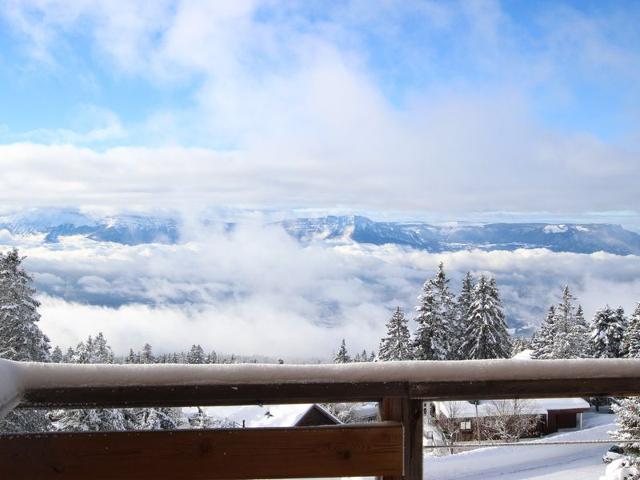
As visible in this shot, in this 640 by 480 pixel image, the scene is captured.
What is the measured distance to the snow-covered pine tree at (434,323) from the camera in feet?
94.5

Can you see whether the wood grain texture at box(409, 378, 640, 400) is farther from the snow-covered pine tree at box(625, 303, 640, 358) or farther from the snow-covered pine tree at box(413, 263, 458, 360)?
the snow-covered pine tree at box(413, 263, 458, 360)

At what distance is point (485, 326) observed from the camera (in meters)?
30.2

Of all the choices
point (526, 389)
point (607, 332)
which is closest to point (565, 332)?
point (607, 332)

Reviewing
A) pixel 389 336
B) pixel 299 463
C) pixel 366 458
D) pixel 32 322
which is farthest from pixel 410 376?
pixel 389 336

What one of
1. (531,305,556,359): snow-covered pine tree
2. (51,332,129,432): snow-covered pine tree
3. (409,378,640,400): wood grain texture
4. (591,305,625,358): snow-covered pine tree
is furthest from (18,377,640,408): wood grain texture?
(531,305,556,359): snow-covered pine tree

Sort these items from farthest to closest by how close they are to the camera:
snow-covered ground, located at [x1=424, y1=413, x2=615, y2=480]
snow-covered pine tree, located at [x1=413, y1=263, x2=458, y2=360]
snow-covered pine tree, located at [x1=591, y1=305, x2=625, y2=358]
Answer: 1. snow-covered pine tree, located at [x1=591, y1=305, x2=625, y2=358]
2. snow-covered pine tree, located at [x1=413, y1=263, x2=458, y2=360]
3. snow-covered ground, located at [x1=424, y1=413, x2=615, y2=480]

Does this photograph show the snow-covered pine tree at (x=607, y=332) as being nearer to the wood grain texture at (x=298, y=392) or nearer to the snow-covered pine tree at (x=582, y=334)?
the snow-covered pine tree at (x=582, y=334)

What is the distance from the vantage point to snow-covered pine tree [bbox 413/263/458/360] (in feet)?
94.5

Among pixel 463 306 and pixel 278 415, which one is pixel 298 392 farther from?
pixel 463 306

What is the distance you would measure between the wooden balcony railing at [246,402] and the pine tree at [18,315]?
15716 mm

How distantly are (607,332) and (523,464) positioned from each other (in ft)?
103

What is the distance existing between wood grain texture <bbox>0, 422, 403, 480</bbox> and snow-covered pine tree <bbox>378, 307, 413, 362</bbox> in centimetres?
2723

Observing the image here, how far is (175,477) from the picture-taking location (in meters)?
1.59

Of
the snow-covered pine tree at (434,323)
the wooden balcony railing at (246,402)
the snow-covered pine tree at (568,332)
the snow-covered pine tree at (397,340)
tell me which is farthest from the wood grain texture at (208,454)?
the snow-covered pine tree at (568,332)
